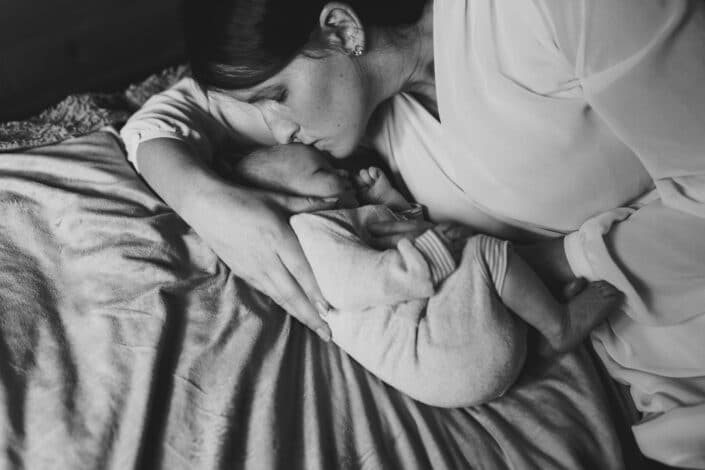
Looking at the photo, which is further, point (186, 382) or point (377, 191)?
point (377, 191)

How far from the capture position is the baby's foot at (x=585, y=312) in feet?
3.38

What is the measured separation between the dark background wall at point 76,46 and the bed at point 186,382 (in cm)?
54

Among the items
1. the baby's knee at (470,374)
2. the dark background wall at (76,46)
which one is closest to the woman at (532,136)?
the baby's knee at (470,374)

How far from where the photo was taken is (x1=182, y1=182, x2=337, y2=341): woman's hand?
110cm

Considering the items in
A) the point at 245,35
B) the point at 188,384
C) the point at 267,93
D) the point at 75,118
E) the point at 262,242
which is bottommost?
the point at 188,384

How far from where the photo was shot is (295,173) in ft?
4.00

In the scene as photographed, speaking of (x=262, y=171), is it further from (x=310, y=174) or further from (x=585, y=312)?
(x=585, y=312)

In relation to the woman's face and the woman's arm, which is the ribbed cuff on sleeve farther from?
the woman's face

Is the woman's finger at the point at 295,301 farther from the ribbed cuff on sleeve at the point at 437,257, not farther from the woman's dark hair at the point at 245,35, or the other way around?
the woman's dark hair at the point at 245,35

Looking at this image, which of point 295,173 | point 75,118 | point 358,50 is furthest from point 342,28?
point 75,118

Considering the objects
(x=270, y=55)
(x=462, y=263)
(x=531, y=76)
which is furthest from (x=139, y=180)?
(x=531, y=76)

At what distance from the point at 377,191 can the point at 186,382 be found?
1.80 feet

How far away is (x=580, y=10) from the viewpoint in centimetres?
89

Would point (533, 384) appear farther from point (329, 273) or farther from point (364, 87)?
point (364, 87)
